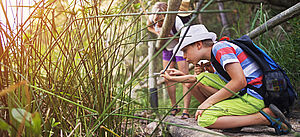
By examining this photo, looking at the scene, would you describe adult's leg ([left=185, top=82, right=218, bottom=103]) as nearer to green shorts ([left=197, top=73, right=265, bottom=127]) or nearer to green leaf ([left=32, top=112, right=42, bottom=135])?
green shorts ([left=197, top=73, right=265, bottom=127])

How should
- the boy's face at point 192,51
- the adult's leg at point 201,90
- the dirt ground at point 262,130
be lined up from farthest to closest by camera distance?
the adult's leg at point 201,90
the boy's face at point 192,51
the dirt ground at point 262,130

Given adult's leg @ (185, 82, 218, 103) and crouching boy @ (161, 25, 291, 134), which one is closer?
crouching boy @ (161, 25, 291, 134)

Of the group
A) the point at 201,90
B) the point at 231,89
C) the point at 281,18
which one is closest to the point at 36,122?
the point at 231,89

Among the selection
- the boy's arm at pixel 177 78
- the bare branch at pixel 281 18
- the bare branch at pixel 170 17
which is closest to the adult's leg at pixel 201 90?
the boy's arm at pixel 177 78

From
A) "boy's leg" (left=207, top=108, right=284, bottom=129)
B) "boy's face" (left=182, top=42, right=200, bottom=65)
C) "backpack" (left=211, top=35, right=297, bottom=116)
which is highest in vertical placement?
"boy's face" (left=182, top=42, right=200, bottom=65)

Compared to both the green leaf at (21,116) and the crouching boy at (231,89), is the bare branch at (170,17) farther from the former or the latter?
the green leaf at (21,116)

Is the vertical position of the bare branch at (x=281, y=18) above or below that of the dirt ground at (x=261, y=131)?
above

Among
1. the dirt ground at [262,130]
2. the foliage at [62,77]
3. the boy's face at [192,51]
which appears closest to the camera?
the foliage at [62,77]

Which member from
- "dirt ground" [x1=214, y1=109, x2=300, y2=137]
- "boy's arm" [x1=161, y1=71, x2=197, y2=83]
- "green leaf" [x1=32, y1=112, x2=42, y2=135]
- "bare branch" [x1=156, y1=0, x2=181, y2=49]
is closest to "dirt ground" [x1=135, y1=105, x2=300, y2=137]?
"dirt ground" [x1=214, y1=109, x2=300, y2=137]

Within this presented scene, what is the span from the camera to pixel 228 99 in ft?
4.29

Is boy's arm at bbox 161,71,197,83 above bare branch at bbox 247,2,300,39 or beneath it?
beneath

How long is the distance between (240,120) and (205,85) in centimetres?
46

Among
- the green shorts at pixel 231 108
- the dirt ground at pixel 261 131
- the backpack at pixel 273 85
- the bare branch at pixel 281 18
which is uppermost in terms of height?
the bare branch at pixel 281 18

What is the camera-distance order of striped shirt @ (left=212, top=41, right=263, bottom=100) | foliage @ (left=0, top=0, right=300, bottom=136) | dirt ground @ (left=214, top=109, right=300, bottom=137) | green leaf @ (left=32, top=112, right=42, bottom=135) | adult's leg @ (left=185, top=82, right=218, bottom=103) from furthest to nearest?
adult's leg @ (left=185, top=82, right=218, bottom=103) < striped shirt @ (left=212, top=41, right=263, bottom=100) < dirt ground @ (left=214, top=109, right=300, bottom=137) < foliage @ (left=0, top=0, right=300, bottom=136) < green leaf @ (left=32, top=112, right=42, bottom=135)
